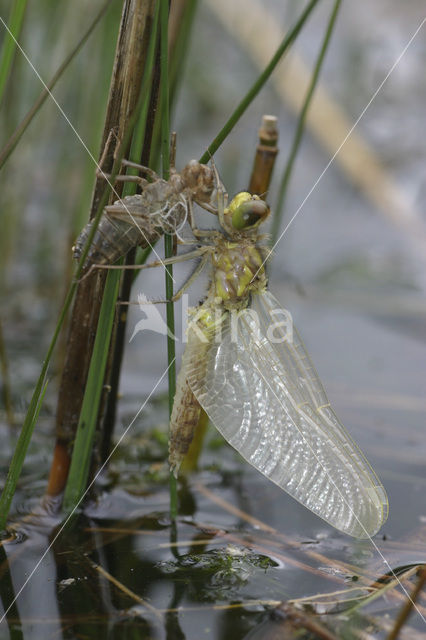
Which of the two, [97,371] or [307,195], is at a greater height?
[307,195]

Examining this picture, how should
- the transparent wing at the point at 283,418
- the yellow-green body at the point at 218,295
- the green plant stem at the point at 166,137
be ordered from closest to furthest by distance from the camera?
the green plant stem at the point at 166,137 → the transparent wing at the point at 283,418 → the yellow-green body at the point at 218,295

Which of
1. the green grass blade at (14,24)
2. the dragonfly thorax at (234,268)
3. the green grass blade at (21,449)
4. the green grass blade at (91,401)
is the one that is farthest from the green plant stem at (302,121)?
the green grass blade at (21,449)

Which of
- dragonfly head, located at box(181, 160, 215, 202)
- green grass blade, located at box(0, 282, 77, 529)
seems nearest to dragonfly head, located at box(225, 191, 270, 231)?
dragonfly head, located at box(181, 160, 215, 202)

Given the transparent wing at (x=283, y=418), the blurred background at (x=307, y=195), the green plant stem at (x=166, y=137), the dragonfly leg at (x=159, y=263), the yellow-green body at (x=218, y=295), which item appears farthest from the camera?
the blurred background at (x=307, y=195)

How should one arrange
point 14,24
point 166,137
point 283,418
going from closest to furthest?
point 166,137, point 14,24, point 283,418

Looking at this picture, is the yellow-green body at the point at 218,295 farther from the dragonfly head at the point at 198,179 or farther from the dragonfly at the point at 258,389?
the dragonfly head at the point at 198,179

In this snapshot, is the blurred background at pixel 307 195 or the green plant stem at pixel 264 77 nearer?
the green plant stem at pixel 264 77

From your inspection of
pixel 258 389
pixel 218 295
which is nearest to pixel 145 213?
pixel 218 295

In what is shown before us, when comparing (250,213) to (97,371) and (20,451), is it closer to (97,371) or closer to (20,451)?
(97,371)
